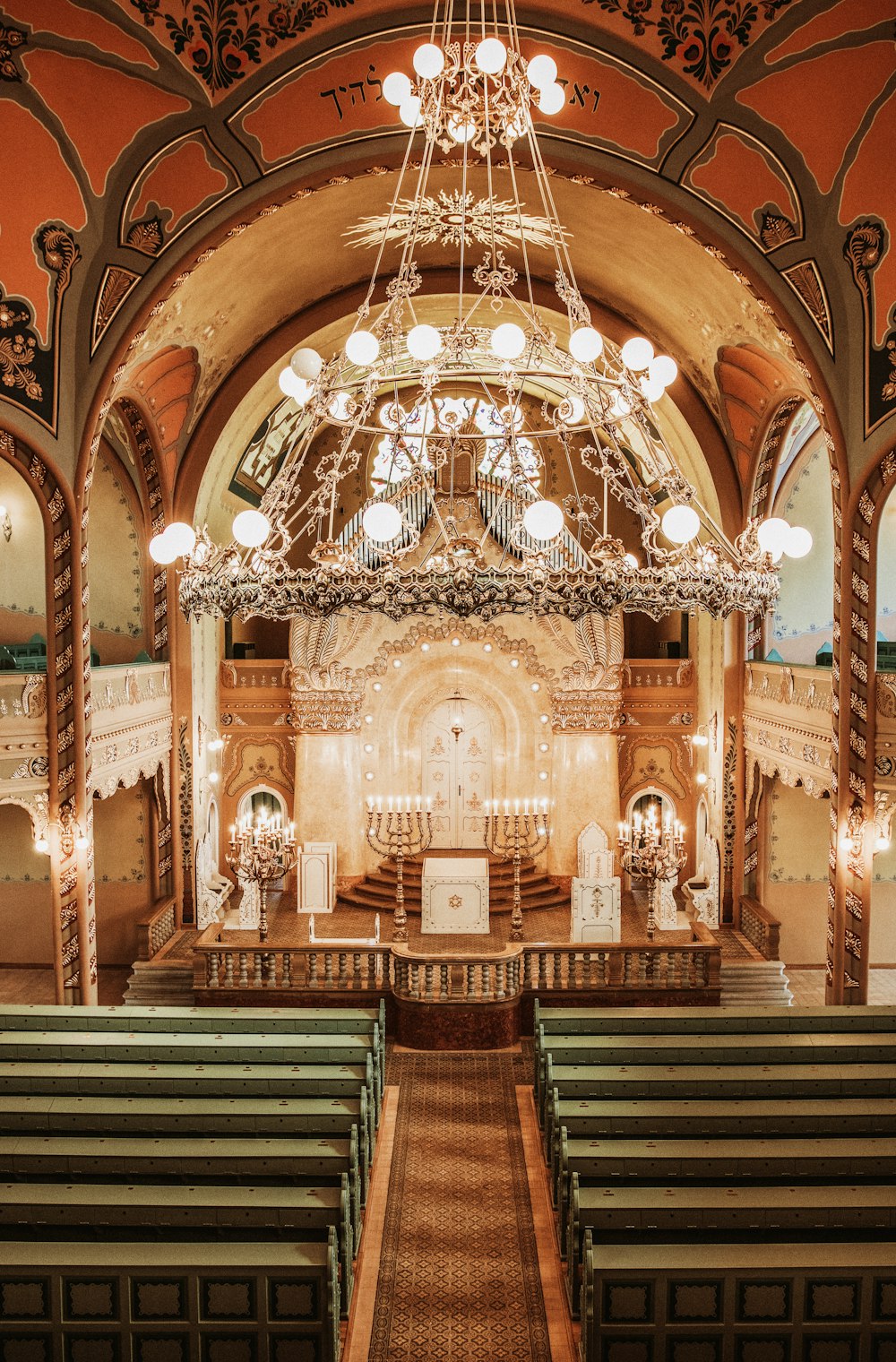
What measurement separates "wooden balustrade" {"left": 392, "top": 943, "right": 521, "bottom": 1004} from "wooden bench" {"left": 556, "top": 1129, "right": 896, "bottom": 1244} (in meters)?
4.91

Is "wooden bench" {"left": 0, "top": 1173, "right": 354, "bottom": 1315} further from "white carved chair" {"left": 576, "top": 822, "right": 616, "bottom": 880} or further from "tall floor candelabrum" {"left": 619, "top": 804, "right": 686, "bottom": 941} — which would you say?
"white carved chair" {"left": 576, "top": 822, "right": 616, "bottom": 880}

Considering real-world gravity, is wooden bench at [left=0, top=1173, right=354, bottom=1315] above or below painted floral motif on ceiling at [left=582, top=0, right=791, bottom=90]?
below

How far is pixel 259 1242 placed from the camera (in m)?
5.89

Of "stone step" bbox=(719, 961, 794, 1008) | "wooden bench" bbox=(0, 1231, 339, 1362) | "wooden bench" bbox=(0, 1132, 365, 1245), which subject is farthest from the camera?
"stone step" bbox=(719, 961, 794, 1008)

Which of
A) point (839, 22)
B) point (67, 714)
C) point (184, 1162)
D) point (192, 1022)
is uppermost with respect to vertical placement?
point (839, 22)

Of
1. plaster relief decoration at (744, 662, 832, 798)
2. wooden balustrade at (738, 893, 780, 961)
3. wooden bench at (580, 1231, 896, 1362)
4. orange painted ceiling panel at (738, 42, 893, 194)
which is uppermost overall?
orange painted ceiling panel at (738, 42, 893, 194)

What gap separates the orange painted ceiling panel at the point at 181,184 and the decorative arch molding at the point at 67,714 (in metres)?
3.15

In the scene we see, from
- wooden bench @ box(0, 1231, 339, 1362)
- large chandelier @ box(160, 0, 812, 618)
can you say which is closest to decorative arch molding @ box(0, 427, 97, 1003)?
large chandelier @ box(160, 0, 812, 618)

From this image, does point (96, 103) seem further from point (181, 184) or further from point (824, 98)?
point (824, 98)

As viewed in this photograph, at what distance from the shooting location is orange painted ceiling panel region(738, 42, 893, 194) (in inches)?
350

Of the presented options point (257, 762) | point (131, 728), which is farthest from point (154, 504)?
point (257, 762)

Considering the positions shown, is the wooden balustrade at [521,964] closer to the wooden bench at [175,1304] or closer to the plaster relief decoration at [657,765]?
the plaster relief decoration at [657,765]

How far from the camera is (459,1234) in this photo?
7.92 metres

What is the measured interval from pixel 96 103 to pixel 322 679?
10045 mm
